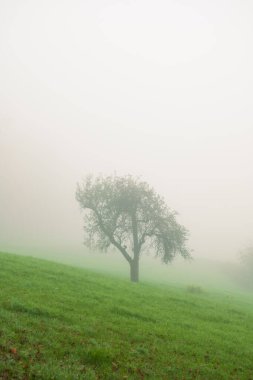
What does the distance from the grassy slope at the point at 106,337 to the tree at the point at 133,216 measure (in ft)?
67.3

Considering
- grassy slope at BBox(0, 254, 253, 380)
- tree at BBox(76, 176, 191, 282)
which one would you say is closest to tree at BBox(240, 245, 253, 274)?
tree at BBox(76, 176, 191, 282)

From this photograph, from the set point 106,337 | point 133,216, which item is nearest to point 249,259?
point 133,216

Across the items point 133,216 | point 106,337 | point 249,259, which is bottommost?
point 106,337

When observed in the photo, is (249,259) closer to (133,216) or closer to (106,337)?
(133,216)

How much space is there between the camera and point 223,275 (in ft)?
335

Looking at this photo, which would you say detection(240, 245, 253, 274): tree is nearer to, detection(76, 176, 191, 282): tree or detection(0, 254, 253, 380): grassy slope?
detection(76, 176, 191, 282): tree

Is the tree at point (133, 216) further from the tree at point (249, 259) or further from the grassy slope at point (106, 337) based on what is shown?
the tree at point (249, 259)

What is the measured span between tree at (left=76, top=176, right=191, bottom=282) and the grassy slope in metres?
20.5

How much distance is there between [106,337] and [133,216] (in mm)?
30961

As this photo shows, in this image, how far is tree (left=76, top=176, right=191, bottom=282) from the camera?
4516cm

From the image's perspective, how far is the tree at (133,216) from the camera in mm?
45156

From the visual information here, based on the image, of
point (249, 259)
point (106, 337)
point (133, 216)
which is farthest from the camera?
point (249, 259)

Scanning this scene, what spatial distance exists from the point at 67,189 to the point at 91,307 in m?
180

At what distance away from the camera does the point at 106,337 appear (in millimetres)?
14828
